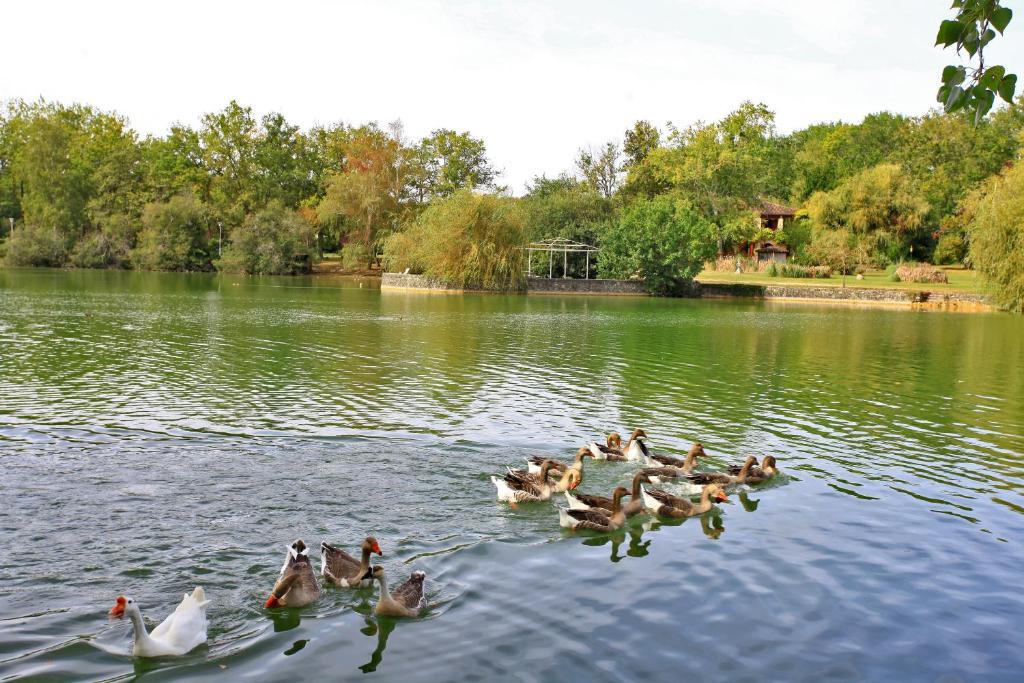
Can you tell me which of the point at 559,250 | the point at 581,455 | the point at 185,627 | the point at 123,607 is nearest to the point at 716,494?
the point at 581,455

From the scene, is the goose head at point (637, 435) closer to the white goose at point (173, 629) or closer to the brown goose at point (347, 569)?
the brown goose at point (347, 569)

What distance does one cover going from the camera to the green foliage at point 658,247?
68.2m

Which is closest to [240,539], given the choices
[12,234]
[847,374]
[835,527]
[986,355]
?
[835,527]

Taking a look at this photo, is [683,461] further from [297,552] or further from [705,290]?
[705,290]

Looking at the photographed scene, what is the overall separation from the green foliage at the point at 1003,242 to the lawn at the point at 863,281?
9402 mm

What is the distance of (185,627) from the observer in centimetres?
739

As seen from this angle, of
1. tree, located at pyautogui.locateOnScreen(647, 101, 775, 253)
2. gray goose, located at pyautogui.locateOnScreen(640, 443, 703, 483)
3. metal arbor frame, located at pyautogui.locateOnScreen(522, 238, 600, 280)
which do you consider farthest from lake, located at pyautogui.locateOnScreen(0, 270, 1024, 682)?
tree, located at pyautogui.locateOnScreen(647, 101, 775, 253)

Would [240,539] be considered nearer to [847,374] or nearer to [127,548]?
[127,548]

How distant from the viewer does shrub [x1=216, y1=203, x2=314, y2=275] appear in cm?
9419

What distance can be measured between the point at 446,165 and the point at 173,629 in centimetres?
9734

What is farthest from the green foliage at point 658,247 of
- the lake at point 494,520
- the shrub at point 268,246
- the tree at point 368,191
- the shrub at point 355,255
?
the lake at point 494,520

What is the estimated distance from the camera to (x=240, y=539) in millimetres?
10023

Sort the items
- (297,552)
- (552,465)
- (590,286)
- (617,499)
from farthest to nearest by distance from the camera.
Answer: (590,286)
(552,465)
(617,499)
(297,552)

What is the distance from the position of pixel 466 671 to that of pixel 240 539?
3.94m
